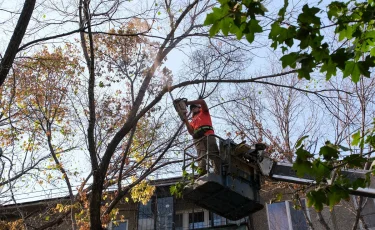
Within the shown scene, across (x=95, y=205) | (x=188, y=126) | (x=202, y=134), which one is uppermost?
(x=188, y=126)

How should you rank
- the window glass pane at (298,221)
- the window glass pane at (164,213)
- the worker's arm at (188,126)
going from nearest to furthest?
the worker's arm at (188,126)
the window glass pane at (298,221)
the window glass pane at (164,213)

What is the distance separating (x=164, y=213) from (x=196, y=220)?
4.12 ft

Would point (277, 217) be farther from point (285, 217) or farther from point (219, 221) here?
point (219, 221)

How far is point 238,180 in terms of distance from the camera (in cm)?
845

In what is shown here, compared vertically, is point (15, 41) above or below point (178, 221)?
above

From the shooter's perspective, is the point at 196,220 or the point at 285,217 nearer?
the point at 285,217

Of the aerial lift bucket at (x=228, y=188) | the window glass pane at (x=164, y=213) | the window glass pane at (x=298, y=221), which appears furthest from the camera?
the window glass pane at (x=164, y=213)

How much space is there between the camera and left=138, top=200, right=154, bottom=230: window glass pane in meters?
17.0

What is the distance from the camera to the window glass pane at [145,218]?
17016mm

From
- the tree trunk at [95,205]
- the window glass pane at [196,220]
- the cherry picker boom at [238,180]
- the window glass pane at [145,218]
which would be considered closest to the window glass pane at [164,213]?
the window glass pane at [145,218]

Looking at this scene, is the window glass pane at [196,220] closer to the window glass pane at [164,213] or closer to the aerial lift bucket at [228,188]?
the window glass pane at [164,213]

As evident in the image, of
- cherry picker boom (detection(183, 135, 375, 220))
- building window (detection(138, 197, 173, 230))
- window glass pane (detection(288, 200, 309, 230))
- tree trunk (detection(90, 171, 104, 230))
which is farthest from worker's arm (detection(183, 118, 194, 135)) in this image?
building window (detection(138, 197, 173, 230))

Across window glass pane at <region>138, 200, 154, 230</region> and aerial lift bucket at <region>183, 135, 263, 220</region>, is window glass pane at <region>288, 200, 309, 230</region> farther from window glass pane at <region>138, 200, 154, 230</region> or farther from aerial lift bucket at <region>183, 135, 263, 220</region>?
aerial lift bucket at <region>183, 135, 263, 220</region>

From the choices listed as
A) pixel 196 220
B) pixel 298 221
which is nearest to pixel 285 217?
pixel 298 221
